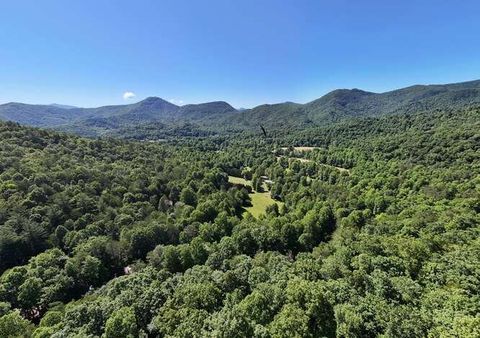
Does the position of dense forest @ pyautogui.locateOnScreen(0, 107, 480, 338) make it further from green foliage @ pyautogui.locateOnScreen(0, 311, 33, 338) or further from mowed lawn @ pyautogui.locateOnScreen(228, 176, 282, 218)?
mowed lawn @ pyautogui.locateOnScreen(228, 176, 282, 218)

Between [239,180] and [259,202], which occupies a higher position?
[239,180]

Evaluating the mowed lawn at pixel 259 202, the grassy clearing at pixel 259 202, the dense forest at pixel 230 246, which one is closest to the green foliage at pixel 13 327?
the dense forest at pixel 230 246

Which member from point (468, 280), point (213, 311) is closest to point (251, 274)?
point (213, 311)

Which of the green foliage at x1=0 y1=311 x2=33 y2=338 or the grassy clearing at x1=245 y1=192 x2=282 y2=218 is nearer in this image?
the green foliage at x1=0 y1=311 x2=33 y2=338

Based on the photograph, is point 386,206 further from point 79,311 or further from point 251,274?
point 79,311

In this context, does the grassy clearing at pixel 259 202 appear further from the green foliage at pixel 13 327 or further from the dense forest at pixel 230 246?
the green foliage at pixel 13 327

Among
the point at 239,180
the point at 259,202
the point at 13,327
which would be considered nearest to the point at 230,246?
the point at 13,327

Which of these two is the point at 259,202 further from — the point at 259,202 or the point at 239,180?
the point at 239,180

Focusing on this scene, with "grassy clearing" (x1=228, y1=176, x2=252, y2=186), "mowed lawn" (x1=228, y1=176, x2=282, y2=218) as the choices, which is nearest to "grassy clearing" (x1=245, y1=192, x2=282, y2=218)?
"mowed lawn" (x1=228, y1=176, x2=282, y2=218)
